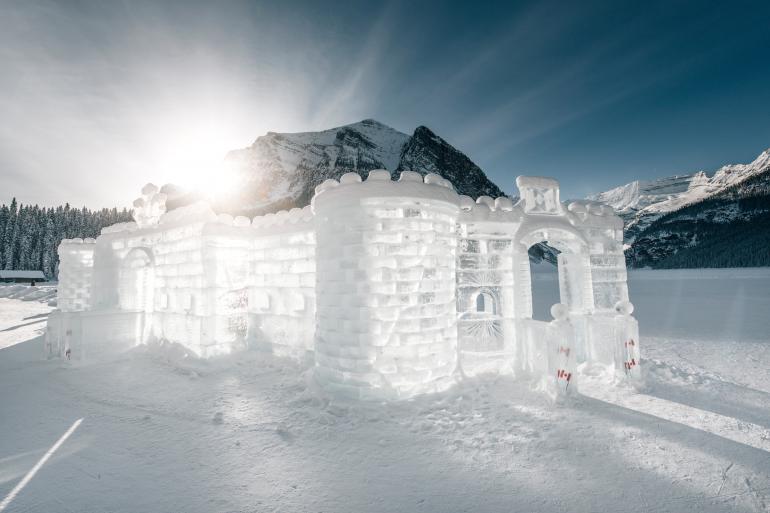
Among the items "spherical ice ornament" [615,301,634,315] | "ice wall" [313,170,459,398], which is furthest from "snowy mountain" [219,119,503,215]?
"spherical ice ornament" [615,301,634,315]

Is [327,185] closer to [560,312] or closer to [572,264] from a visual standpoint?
[560,312]

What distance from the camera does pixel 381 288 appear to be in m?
5.58

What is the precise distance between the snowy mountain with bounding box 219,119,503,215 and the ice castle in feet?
352

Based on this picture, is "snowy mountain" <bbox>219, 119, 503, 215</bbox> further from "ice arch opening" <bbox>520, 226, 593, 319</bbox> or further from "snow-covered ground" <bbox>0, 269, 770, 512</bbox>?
"snow-covered ground" <bbox>0, 269, 770, 512</bbox>

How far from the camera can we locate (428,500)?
306 cm

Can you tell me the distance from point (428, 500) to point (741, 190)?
117 m

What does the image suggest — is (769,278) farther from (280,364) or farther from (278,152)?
(278,152)

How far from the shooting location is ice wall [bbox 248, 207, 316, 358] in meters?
7.94

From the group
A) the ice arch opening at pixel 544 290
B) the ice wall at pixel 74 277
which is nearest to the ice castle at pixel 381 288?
the ice arch opening at pixel 544 290

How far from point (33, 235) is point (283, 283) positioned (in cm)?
8053

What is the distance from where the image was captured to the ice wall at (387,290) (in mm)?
5508

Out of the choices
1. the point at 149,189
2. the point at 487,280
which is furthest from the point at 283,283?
the point at 149,189

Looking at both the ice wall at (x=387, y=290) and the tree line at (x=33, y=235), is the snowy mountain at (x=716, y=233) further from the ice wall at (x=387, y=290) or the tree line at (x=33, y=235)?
the tree line at (x=33, y=235)

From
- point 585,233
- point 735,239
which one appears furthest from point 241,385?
point 735,239
